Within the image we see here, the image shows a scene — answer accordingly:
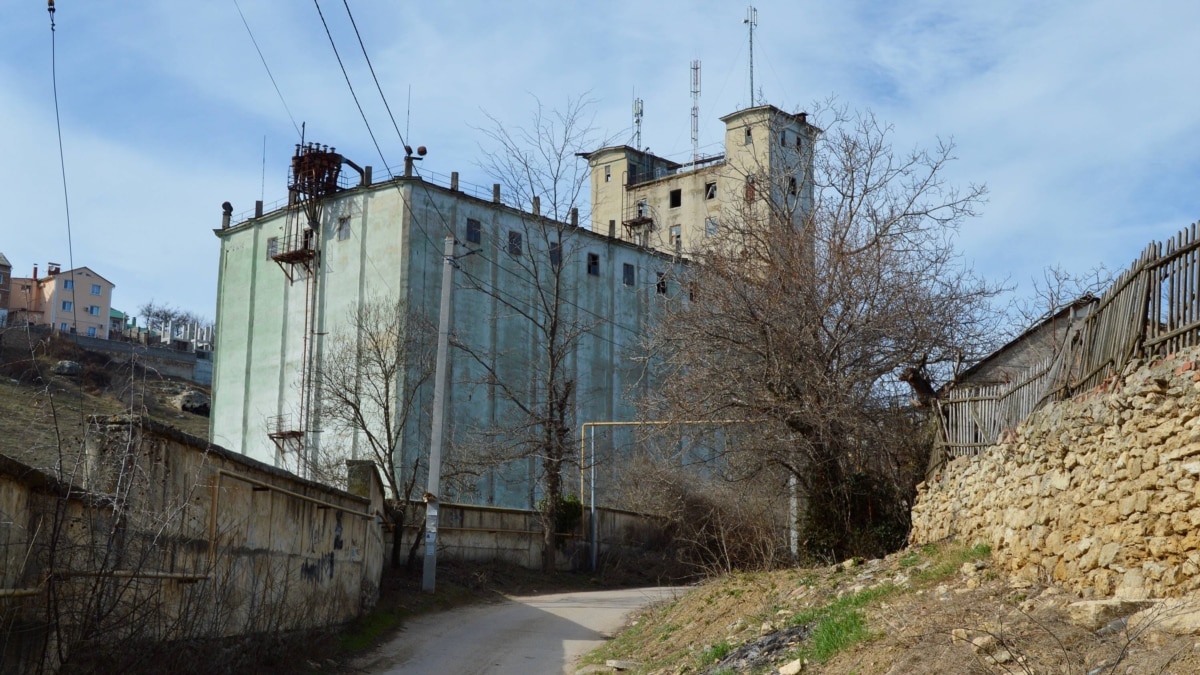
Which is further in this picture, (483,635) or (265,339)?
(265,339)

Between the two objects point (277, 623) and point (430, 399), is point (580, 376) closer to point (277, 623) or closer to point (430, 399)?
point (430, 399)

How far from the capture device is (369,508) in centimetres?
1983

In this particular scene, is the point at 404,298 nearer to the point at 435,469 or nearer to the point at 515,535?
the point at 515,535

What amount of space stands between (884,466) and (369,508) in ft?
29.4

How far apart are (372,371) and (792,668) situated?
28.8 metres

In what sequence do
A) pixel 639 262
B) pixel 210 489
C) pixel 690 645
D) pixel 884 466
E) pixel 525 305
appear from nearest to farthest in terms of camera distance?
pixel 210 489
pixel 690 645
pixel 884 466
pixel 525 305
pixel 639 262

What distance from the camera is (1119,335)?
10922mm

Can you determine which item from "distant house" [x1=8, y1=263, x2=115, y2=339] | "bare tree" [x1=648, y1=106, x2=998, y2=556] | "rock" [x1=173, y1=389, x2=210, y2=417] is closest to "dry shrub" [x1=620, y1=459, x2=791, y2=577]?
"bare tree" [x1=648, y1=106, x2=998, y2=556]

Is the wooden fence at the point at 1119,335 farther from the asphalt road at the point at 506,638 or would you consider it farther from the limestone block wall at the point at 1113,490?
the asphalt road at the point at 506,638

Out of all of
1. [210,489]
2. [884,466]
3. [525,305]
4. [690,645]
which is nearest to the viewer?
[210,489]

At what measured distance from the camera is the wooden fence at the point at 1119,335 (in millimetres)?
9617

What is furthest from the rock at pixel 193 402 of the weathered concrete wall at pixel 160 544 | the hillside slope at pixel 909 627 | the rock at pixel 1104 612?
the rock at pixel 1104 612

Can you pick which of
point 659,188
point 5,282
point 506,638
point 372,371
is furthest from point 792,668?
point 5,282

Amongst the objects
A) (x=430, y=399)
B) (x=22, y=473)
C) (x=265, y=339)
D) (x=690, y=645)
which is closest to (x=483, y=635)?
(x=690, y=645)
